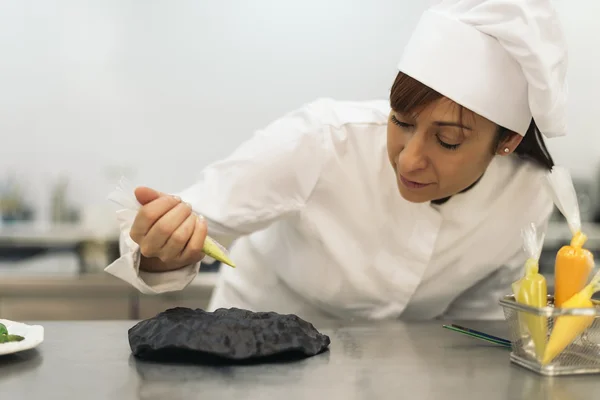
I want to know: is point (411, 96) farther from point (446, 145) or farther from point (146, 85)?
point (146, 85)

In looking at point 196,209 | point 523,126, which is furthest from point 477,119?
point 196,209

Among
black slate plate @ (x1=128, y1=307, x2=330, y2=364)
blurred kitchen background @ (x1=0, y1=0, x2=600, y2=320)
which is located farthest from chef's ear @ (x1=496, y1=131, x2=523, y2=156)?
blurred kitchen background @ (x1=0, y1=0, x2=600, y2=320)

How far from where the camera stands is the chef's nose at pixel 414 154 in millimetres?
1137

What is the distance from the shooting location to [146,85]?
2789 mm

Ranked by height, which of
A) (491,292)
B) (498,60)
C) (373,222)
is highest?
(498,60)

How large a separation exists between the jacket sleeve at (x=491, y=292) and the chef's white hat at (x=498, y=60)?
0.34m

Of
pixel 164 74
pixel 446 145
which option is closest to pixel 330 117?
pixel 446 145

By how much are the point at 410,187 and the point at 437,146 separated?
3.6 inches

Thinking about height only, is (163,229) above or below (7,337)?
above

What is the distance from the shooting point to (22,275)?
249 cm

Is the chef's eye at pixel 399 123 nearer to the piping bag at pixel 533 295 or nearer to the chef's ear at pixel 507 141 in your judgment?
the chef's ear at pixel 507 141

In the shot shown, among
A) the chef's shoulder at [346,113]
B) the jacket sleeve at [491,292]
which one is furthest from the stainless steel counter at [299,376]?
the chef's shoulder at [346,113]

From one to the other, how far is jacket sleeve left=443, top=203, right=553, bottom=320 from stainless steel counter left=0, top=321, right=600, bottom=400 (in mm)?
403

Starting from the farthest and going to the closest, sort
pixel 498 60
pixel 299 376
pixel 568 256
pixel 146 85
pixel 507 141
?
pixel 146 85 < pixel 507 141 < pixel 498 60 < pixel 568 256 < pixel 299 376
